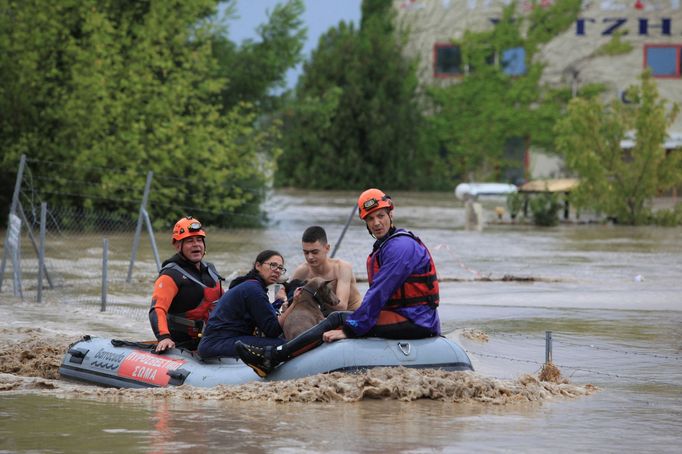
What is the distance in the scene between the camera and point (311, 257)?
38.3 ft

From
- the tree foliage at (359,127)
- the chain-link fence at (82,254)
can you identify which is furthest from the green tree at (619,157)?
the tree foliage at (359,127)

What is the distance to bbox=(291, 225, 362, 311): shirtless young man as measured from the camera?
11.6 meters

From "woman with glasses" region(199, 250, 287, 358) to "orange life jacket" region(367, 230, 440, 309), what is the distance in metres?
0.84

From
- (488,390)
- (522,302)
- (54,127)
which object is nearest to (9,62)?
(54,127)

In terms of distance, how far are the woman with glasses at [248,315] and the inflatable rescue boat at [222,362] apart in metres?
0.19

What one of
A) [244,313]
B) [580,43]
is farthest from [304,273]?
[580,43]

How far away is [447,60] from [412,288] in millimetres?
53942

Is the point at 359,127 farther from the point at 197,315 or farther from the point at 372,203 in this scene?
the point at 372,203

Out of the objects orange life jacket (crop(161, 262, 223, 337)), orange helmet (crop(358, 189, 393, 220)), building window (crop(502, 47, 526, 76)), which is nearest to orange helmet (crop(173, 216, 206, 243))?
orange life jacket (crop(161, 262, 223, 337))

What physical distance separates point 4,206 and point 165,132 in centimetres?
438

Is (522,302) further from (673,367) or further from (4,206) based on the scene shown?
(4,206)

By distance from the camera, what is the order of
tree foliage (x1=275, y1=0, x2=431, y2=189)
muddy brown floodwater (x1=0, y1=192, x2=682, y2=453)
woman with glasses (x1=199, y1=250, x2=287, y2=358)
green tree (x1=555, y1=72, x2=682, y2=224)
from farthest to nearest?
tree foliage (x1=275, y1=0, x2=431, y2=189)
green tree (x1=555, y1=72, x2=682, y2=224)
woman with glasses (x1=199, y1=250, x2=287, y2=358)
muddy brown floodwater (x1=0, y1=192, x2=682, y2=453)

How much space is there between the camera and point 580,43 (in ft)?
198

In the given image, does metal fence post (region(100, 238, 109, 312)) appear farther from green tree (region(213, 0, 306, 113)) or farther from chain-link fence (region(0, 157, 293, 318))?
green tree (region(213, 0, 306, 113))
